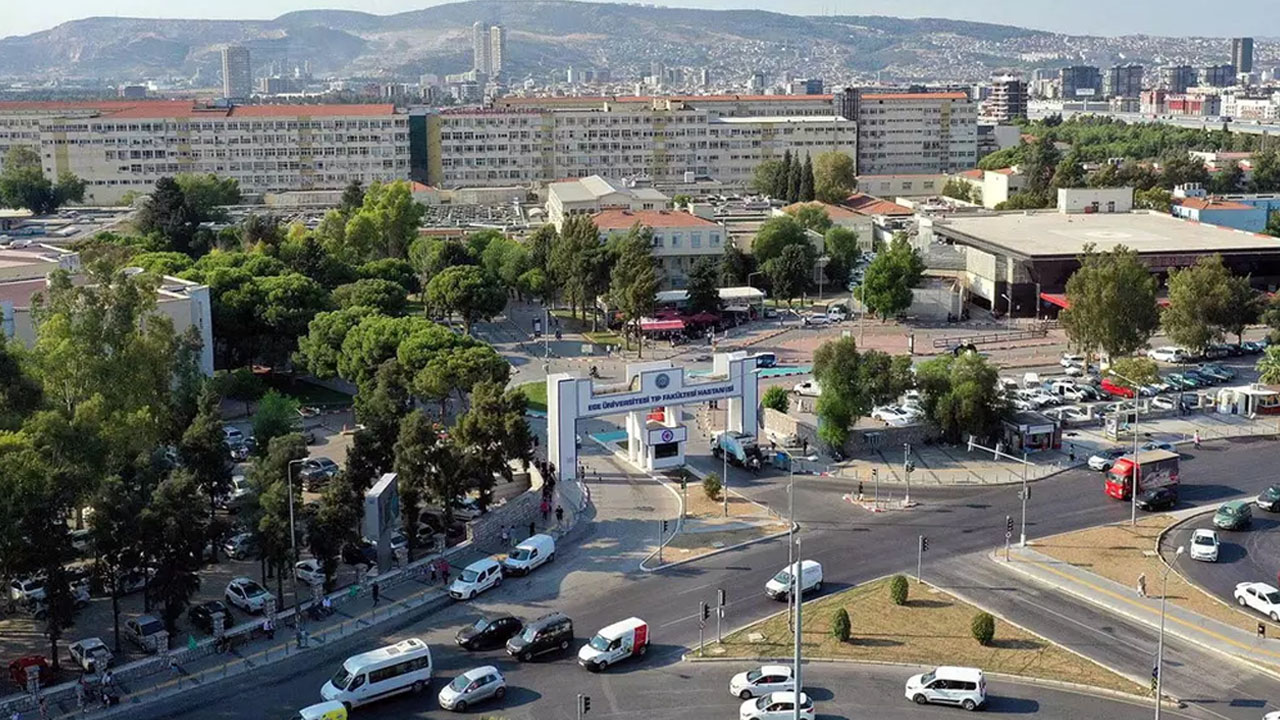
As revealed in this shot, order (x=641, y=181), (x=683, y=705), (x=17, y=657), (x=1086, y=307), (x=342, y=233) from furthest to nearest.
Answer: (x=641, y=181) → (x=342, y=233) → (x=1086, y=307) → (x=17, y=657) → (x=683, y=705)

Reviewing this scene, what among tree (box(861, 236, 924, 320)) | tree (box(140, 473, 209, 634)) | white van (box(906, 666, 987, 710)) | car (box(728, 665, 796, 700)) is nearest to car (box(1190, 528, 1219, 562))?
white van (box(906, 666, 987, 710))

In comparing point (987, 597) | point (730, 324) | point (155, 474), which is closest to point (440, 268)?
point (730, 324)

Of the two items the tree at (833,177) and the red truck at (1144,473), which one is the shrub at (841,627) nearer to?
the red truck at (1144,473)

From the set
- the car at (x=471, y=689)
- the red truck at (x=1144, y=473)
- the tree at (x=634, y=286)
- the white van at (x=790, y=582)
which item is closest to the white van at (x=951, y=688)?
the white van at (x=790, y=582)

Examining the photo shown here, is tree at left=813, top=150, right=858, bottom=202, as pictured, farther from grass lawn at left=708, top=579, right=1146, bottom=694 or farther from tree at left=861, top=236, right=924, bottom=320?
grass lawn at left=708, top=579, right=1146, bottom=694

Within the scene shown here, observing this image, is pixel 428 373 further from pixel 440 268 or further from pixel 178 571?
pixel 440 268

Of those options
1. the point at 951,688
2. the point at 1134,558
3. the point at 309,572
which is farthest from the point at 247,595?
the point at 1134,558

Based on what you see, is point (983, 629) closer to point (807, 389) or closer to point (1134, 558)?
point (1134, 558)

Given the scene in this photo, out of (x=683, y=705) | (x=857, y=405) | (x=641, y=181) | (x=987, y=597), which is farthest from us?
(x=641, y=181)
